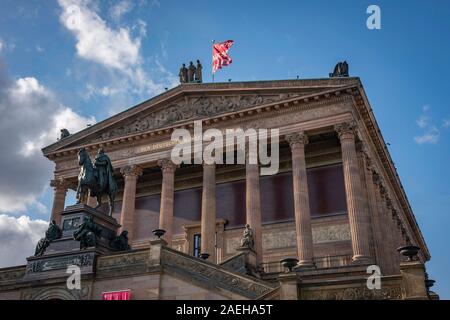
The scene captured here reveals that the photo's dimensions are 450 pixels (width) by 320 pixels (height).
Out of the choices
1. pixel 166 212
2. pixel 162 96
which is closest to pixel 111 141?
pixel 162 96

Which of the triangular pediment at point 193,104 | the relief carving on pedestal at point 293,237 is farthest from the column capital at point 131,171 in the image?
the relief carving on pedestal at point 293,237

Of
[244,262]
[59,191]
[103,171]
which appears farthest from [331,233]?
[59,191]

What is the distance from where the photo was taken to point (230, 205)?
1428 inches

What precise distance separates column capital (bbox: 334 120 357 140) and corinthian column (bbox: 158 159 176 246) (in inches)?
455

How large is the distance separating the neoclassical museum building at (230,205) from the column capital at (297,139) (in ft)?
0.29

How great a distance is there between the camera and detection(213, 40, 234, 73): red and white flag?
37.1 m

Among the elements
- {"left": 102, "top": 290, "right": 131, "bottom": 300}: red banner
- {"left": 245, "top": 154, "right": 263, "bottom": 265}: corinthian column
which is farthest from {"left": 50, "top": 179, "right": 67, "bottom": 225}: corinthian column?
{"left": 102, "top": 290, "right": 131, "bottom": 300}: red banner

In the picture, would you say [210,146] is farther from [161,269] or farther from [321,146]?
[161,269]

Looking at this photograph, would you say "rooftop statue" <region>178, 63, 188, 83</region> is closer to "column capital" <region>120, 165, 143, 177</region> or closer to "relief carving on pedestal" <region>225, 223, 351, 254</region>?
"column capital" <region>120, 165, 143, 177</region>

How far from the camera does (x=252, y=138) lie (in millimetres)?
32344

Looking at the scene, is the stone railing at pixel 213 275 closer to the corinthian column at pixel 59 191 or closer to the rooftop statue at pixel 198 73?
the rooftop statue at pixel 198 73

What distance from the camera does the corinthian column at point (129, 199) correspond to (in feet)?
112

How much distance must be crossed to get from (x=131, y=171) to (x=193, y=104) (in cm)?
656
